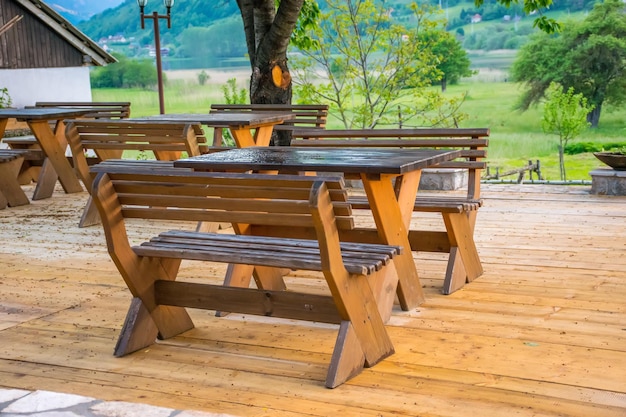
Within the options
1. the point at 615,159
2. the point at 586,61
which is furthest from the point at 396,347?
the point at 586,61

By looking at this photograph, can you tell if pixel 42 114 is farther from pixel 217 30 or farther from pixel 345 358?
pixel 217 30

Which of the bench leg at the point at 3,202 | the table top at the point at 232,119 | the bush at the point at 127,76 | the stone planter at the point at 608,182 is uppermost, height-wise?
the table top at the point at 232,119

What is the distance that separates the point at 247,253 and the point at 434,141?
214 cm

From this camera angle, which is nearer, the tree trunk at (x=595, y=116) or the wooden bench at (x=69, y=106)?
the wooden bench at (x=69, y=106)

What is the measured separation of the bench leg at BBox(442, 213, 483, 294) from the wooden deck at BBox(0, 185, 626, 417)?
0.09 m

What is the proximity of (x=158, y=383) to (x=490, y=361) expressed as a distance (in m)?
1.29

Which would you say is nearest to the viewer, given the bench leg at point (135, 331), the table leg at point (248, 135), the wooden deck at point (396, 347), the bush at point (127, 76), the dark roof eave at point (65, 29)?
the wooden deck at point (396, 347)

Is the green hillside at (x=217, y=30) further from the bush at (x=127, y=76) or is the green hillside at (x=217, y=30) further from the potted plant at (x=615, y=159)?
the potted plant at (x=615, y=159)

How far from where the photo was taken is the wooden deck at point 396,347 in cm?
316

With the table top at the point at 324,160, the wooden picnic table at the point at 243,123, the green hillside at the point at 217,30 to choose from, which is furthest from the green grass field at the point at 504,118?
the table top at the point at 324,160

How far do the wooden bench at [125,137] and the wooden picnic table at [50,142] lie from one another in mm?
862

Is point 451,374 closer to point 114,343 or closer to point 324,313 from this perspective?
point 324,313

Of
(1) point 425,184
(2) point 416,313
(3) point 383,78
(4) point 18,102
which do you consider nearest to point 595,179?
(1) point 425,184

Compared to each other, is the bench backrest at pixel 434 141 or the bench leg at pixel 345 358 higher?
the bench backrest at pixel 434 141
